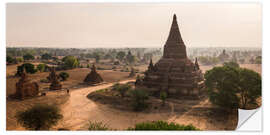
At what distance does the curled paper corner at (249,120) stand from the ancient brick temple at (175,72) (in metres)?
4.45

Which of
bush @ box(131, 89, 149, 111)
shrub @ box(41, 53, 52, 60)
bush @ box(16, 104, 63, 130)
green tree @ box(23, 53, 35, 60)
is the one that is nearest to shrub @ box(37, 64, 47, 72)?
shrub @ box(41, 53, 52, 60)

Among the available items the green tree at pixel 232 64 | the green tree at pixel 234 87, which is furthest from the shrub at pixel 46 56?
the green tree at pixel 232 64

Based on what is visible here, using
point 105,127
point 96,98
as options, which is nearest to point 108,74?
point 96,98

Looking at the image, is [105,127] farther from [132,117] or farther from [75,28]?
[75,28]

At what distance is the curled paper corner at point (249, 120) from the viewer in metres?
10.3

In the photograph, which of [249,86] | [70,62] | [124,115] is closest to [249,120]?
[249,86]

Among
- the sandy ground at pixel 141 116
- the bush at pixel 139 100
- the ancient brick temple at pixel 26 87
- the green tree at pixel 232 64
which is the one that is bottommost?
the sandy ground at pixel 141 116

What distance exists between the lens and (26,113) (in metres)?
10.7

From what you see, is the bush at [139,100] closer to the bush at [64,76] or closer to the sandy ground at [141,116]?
the sandy ground at [141,116]

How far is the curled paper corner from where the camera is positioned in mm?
10320

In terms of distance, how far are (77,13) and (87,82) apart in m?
12.2

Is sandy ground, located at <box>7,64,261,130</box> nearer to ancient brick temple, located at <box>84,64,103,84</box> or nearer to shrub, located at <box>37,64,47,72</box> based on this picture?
shrub, located at <box>37,64,47,72</box>

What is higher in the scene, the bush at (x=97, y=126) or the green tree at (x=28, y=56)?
the green tree at (x=28, y=56)

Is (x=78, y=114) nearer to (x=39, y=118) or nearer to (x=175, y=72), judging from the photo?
(x=39, y=118)
